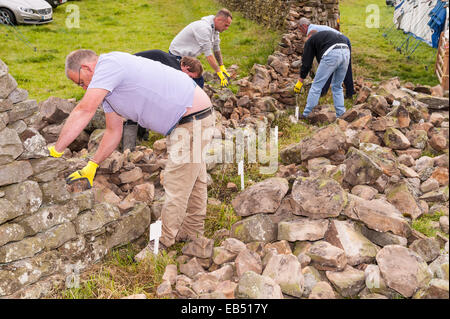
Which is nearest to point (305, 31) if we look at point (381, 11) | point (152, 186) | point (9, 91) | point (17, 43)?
point (152, 186)

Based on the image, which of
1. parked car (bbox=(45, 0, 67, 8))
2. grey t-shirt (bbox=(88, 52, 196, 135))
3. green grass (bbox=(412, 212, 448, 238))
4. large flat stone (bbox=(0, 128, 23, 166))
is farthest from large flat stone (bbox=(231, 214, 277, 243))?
parked car (bbox=(45, 0, 67, 8))

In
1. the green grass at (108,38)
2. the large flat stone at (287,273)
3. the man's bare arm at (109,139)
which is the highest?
the man's bare arm at (109,139)

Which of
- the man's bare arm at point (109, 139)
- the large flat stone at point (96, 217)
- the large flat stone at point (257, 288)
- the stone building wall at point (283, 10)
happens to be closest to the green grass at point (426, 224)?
the large flat stone at point (257, 288)

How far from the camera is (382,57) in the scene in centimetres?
1123

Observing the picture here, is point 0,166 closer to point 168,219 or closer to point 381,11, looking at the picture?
point 168,219

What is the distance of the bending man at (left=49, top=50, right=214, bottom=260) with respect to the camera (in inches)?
122

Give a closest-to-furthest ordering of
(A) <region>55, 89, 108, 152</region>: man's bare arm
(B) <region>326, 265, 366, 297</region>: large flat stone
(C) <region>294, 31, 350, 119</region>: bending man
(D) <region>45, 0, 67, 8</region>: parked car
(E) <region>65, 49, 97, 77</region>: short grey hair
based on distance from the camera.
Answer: (B) <region>326, 265, 366, 297</region>: large flat stone
(A) <region>55, 89, 108, 152</region>: man's bare arm
(E) <region>65, 49, 97, 77</region>: short grey hair
(C) <region>294, 31, 350, 119</region>: bending man
(D) <region>45, 0, 67, 8</region>: parked car

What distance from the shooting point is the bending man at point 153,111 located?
3.11 meters

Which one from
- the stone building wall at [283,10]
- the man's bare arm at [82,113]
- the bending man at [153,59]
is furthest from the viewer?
the stone building wall at [283,10]

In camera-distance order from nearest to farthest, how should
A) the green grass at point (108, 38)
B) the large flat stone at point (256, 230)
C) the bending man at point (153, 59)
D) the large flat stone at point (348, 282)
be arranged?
the large flat stone at point (348, 282) → the large flat stone at point (256, 230) → the bending man at point (153, 59) → the green grass at point (108, 38)

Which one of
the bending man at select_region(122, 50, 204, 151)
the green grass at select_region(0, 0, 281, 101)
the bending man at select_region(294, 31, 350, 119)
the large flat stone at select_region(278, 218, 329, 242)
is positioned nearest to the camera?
the large flat stone at select_region(278, 218, 329, 242)

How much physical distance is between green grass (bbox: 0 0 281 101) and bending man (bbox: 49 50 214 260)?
446 centimetres

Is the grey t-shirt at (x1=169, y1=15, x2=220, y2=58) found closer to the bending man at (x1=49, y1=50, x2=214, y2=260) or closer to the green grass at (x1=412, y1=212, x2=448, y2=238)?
the bending man at (x1=49, y1=50, x2=214, y2=260)

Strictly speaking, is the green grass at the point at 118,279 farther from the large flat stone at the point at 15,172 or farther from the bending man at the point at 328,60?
the bending man at the point at 328,60
